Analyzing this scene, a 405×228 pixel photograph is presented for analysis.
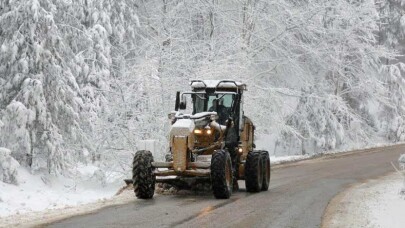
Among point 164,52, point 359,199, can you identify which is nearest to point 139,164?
point 359,199

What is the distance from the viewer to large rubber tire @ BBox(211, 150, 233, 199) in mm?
13969

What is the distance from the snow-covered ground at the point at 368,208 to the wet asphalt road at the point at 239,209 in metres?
→ 0.32

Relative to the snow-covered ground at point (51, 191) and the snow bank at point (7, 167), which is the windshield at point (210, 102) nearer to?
the snow-covered ground at point (51, 191)

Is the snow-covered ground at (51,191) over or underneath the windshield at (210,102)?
underneath

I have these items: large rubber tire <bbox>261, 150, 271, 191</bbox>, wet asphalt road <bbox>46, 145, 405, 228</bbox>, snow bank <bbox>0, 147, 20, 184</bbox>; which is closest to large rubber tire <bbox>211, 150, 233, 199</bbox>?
wet asphalt road <bbox>46, 145, 405, 228</bbox>

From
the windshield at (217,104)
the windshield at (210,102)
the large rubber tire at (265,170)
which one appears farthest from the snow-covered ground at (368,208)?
the windshield at (210,102)

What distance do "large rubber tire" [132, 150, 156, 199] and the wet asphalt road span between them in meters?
0.25

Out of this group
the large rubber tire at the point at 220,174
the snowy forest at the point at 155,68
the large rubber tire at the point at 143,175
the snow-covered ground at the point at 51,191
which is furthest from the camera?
the snowy forest at the point at 155,68

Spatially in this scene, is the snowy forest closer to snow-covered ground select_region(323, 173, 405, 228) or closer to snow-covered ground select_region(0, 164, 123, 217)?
snow-covered ground select_region(0, 164, 123, 217)

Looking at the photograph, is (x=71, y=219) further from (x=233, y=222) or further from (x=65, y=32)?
(x=65, y=32)

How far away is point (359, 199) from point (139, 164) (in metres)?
5.35

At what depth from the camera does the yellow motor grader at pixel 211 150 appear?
46.6 ft

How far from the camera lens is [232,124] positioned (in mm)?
15945

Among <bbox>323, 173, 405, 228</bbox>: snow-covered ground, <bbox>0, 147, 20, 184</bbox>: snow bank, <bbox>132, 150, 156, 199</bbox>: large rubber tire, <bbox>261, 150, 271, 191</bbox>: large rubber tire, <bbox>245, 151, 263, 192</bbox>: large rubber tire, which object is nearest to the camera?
<bbox>323, 173, 405, 228</bbox>: snow-covered ground
